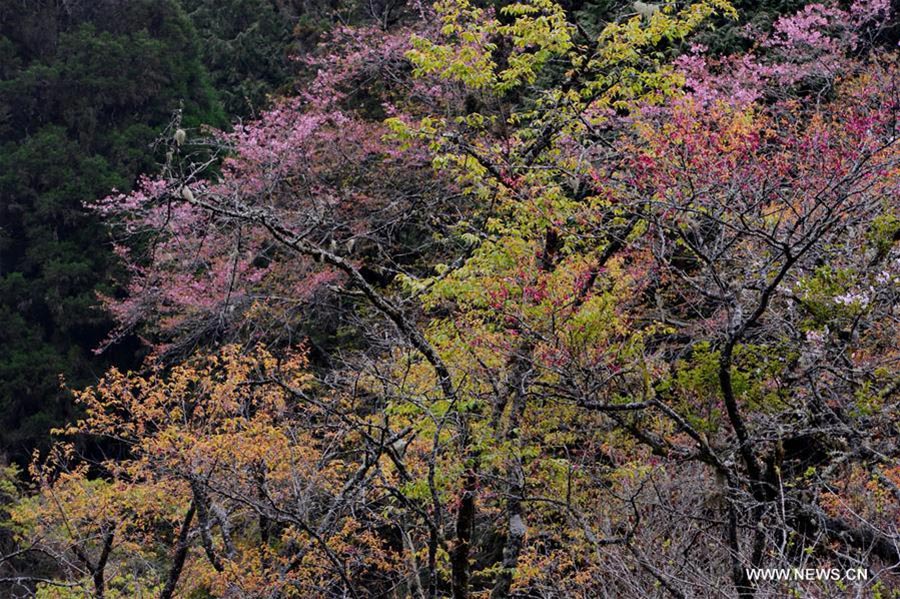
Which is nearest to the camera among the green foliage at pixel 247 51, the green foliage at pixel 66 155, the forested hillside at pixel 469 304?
the forested hillside at pixel 469 304

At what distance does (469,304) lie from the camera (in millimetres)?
7164

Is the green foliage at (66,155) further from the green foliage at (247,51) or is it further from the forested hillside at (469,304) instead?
the green foliage at (247,51)

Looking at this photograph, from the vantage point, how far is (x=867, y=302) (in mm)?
5445

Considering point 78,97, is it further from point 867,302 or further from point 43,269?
point 867,302

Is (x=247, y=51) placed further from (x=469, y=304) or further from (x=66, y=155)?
(x=469, y=304)

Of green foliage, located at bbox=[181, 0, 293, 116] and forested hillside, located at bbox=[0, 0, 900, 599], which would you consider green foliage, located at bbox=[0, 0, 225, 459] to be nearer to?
forested hillside, located at bbox=[0, 0, 900, 599]

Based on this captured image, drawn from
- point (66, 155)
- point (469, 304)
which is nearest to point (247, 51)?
point (66, 155)

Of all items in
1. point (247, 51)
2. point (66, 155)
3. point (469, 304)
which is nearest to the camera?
point (469, 304)

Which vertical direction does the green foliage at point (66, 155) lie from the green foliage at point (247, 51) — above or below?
below

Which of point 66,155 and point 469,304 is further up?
point 66,155

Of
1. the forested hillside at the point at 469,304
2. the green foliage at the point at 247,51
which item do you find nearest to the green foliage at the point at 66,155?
the forested hillside at the point at 469,304

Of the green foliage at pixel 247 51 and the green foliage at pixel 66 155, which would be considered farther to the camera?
the green foliage at pixel 247 51

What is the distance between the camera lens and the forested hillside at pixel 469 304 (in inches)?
224

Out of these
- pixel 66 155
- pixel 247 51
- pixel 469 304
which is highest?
pixel 247 51
